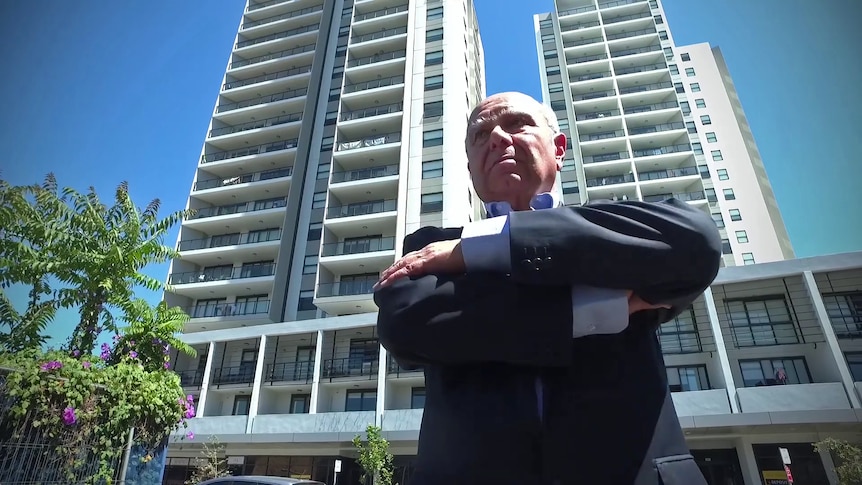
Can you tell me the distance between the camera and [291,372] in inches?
1146

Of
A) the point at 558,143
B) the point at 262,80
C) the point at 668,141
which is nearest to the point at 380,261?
the point at 262,80

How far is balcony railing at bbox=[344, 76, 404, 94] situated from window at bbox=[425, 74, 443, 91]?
7.98 ft

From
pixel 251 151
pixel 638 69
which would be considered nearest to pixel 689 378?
pixel 251 151

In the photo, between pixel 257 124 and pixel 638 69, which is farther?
pixel 638 69

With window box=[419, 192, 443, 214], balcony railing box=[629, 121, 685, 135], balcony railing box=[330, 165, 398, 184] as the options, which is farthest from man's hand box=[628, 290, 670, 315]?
balcony railing box=[629, 121, 685, 135]

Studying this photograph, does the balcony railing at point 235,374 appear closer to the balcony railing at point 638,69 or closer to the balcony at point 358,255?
the balcony at point 358,255

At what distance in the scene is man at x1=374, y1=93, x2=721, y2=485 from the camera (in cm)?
103

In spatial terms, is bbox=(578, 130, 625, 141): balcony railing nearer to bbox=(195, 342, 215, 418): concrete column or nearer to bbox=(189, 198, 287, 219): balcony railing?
bbox=(189, 198, 287, 219): balcony railing

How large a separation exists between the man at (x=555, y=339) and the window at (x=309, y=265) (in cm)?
3484

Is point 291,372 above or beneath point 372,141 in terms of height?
beneath

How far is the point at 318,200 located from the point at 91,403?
3277 centimetres

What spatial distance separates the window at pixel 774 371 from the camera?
22391 mm

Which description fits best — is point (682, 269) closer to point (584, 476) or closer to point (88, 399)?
point (584, 476)

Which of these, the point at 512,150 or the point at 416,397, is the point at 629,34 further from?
the point at 512,150
